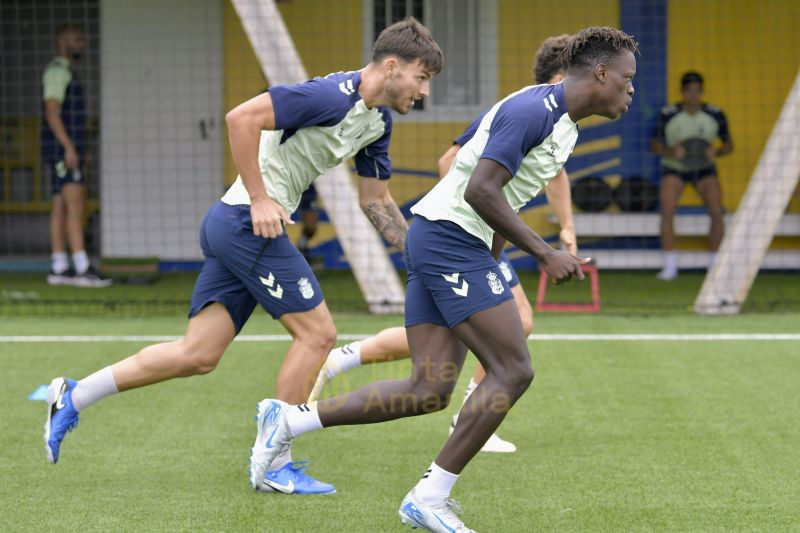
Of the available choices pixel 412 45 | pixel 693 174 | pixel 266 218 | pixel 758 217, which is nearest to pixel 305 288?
pixel 266 218

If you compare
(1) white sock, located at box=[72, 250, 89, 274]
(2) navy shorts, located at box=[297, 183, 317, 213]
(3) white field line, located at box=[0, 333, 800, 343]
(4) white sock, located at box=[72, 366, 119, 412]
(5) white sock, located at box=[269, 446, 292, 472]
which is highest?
(2) navy shorts, located at box=[297, 183, 317, 213]

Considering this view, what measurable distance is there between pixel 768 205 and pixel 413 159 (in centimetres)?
474

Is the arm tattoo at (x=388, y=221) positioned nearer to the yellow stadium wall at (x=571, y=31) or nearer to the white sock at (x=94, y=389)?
the white sock at (x=94, y=389)

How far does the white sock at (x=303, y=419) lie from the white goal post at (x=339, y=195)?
495 cm

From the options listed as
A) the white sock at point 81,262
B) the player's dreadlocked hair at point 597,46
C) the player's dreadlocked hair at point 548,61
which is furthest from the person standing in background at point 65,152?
the player's dreadlocked hair at point 597,46

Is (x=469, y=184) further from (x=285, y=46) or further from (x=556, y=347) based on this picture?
(x=285, y=46)

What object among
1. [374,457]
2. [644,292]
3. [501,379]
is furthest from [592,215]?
[501,379]

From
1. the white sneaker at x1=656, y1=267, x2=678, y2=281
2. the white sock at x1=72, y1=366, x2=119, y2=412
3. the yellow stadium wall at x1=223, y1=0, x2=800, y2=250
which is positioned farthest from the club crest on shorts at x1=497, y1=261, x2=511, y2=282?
the yellow stadium wall at x1=223, y1=0, x2=800, y2=250

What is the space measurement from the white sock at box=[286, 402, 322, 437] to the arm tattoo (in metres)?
1.04

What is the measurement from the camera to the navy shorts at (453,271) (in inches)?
167

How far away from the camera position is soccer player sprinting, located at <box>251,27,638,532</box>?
4055 mm

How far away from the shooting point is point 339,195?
9688mm

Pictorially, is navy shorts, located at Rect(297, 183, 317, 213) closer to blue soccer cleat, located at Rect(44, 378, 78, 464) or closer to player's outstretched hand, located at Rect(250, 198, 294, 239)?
blue soccer cleat, located at Rect(44, 378, 78, 464)

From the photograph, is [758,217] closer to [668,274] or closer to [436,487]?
[668,274]
